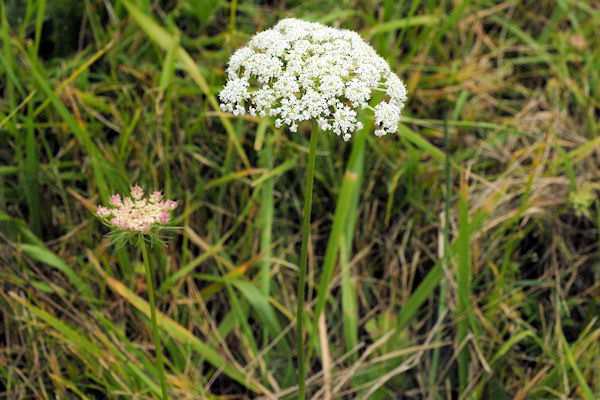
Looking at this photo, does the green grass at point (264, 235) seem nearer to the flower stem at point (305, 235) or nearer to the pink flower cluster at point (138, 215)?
the flower stem at point (305, 235)

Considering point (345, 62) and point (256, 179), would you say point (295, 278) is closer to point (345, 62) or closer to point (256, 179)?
point (256, 179)

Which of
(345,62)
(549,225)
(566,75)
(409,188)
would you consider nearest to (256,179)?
(409,188)

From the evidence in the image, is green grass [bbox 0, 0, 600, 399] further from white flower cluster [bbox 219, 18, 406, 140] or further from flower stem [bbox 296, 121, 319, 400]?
white flower cluster [bbox 219, 18, 406, 140]

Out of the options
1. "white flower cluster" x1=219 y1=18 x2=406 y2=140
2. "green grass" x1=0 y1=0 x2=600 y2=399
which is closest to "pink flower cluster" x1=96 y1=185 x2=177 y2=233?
"white flower cluster" x1=219 y1=18 x2=406 y2=140

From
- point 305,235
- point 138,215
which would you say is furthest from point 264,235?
point 138,215

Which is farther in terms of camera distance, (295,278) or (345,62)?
(295,278)

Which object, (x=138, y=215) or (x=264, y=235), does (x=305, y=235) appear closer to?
(x=138, y=215)

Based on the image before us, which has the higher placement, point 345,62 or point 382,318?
point 345,62
